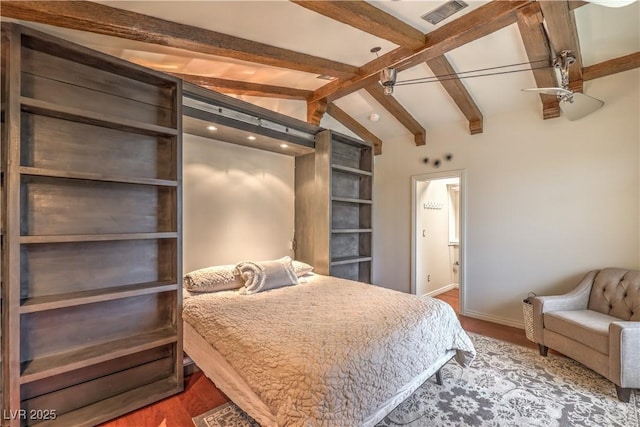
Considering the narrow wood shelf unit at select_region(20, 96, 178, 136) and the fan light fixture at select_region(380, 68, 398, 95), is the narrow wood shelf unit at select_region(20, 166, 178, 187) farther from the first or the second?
the fan light fixture at select_region(380, 68, 398, 95)

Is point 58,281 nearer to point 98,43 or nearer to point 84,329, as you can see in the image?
point 84,329

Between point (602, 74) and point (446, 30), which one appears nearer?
point (446, 30)

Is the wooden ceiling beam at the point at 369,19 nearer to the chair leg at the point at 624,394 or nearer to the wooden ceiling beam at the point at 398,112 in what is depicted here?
the wooden ceiling beam at the point at 398,112

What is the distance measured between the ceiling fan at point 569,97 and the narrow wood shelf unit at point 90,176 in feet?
9.82

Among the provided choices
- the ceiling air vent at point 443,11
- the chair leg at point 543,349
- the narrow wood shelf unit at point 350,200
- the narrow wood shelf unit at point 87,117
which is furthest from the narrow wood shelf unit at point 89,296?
the chair leg at point 543,349

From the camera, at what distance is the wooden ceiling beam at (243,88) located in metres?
2.88

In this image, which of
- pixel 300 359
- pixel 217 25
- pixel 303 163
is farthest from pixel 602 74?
pixel 300 359

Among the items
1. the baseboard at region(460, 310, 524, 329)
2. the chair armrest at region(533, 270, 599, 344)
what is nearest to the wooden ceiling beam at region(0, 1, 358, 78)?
the chair armrest at region(533, 270, 599, 344)

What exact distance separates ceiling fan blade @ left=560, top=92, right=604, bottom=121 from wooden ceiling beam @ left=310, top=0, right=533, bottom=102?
114 cm

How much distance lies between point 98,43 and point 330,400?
288 cm

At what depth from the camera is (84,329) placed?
6.45ft

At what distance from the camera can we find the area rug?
6.33 feet

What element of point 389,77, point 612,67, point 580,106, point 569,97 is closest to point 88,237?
point 389,77

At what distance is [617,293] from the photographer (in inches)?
108
